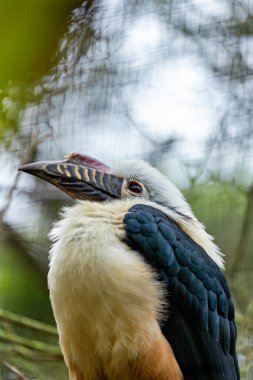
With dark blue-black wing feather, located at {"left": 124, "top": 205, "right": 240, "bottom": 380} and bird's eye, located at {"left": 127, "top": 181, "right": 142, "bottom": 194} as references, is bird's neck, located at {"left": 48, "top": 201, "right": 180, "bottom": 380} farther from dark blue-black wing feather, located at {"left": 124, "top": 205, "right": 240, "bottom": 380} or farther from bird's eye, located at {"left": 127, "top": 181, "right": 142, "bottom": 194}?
bird's eye, located at {"left": 127, "top": 181, "right": 142, "bottom": 194}

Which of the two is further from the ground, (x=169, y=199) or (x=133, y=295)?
(x=169, y=199)

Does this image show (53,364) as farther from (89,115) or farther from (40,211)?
(89,115)

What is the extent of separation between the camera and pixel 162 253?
2891 mm

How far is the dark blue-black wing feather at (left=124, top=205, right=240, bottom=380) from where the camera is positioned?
282cm

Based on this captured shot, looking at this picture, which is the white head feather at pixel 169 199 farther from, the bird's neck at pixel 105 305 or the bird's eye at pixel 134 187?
the bird's neck at pixel 105 305

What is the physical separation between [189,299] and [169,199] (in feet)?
1.95

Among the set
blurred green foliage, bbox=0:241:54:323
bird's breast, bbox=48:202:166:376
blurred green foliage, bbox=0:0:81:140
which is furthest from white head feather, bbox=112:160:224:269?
blurred green foliage, bbox=0:0:81:140

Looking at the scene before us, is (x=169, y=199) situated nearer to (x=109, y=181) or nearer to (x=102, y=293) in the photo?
(x=109, y=181)

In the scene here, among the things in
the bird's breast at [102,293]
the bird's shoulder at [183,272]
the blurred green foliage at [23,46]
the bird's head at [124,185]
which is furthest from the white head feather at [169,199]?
the blurred green foliage at [23,46]

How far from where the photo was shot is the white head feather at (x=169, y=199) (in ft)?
10.5

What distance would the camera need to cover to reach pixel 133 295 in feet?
9.00

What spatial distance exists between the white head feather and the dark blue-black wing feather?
0.19m

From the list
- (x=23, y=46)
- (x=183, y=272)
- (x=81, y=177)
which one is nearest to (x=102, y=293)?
(x=183, y=272)

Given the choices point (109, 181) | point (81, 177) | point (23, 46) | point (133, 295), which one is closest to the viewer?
point (23, 46)
